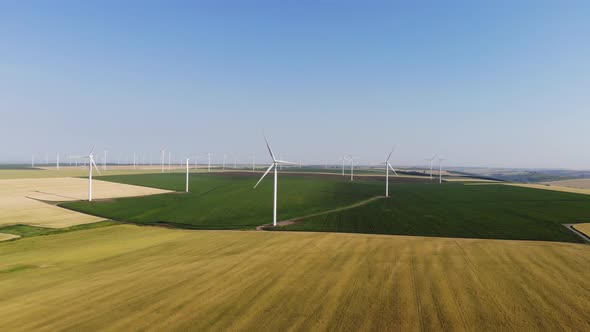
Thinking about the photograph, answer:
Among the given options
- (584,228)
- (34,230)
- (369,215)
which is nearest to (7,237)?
(34,230)

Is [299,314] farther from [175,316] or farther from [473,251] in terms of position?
[473,251]

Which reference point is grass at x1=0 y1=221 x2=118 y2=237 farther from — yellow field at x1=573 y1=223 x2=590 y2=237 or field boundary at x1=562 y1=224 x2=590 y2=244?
yellow field at x1=573 y1=223 x2=590 y2=237

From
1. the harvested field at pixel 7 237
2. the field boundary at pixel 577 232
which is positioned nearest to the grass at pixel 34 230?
the harvested field at pixel 7 237

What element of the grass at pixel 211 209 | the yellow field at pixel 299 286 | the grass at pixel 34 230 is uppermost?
the yellow field at pixel 299 286

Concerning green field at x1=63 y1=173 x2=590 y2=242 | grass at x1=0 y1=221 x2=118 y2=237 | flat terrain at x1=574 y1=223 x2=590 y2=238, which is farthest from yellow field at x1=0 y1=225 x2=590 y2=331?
flat terrain at x1=574 y1=223 x2=590 y2=238

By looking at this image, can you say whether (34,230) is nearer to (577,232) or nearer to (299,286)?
(299,286)

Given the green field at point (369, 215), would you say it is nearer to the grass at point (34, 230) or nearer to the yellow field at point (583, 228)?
the yellow field at point (583, 228)

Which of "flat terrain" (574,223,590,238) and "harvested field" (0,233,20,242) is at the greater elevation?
"flat terrain" (574,223,590,238)

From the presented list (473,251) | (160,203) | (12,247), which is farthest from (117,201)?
(473,251)

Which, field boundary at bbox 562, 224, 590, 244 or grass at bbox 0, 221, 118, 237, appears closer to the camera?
field boundary at bbox 562, 224, 590, 244
